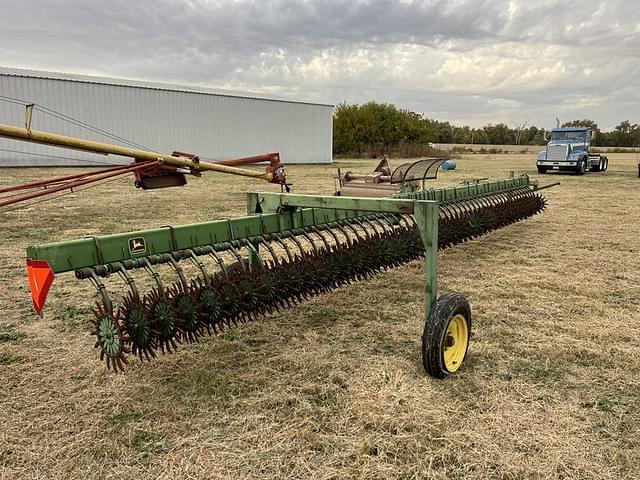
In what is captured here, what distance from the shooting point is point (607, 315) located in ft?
12.7

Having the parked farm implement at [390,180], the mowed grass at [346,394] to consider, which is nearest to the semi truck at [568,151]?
the parked farm implement at [390,180]

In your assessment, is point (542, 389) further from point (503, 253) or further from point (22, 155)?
point (22, 155)

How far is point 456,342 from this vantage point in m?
3.01

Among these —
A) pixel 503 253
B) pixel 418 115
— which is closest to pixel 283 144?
pixel 418 115

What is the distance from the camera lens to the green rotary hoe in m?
2.32

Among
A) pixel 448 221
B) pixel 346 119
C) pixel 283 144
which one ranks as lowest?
pixel 448 221

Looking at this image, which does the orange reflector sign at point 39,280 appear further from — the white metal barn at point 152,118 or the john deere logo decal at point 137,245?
the white metal barn at point 152,118

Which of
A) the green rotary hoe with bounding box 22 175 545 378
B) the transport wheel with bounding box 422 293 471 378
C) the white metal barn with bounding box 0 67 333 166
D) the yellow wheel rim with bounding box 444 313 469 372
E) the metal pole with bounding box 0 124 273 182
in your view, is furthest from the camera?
the white metal barn with bounding box 0 67 333 166

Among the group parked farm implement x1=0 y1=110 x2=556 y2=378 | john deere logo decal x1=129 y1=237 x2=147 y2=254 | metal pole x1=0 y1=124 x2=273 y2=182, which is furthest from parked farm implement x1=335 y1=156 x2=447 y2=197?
john deere logo decal x1=129 y1=237 x2=147 y2=254

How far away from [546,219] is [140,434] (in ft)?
25.5

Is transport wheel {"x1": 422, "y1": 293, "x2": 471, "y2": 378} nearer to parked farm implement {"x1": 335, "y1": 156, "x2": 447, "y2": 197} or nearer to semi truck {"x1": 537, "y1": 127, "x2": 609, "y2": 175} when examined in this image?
parked farm implement {"x1": 335, "y1": 156, "x2": 447, "y2": 197}

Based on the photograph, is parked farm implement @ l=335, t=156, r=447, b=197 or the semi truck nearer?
parked farm implement @ l=335, t=156, r=447, b=197

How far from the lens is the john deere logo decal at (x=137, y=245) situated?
256 cm

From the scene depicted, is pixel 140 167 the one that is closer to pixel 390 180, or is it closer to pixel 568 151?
pixel 390 180
